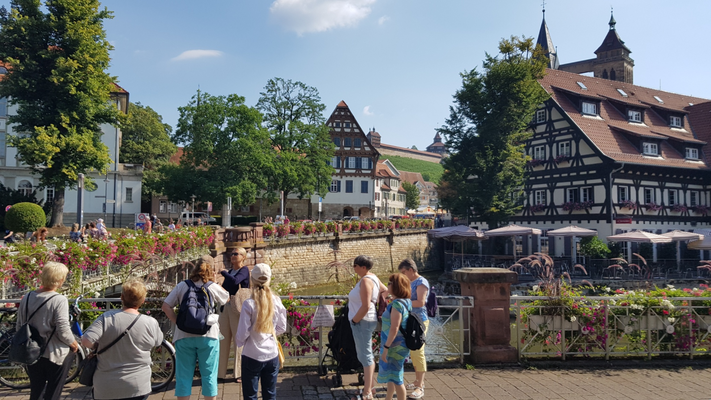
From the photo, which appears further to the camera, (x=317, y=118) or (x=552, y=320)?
(x=317, y=118)

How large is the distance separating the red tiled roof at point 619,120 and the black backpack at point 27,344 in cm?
3075

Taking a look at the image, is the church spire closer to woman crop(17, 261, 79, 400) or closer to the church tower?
the church tower

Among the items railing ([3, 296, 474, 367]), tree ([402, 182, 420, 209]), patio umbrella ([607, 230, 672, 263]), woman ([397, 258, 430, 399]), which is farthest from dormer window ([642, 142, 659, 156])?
tree ([402, 182, 420, 209])

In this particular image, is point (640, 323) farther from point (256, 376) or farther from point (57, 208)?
point (57, 208)

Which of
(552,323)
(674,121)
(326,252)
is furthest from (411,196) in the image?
(552,323)

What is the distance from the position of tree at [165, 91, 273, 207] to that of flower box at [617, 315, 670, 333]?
3276 centimetres

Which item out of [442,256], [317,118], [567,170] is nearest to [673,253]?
[567,170]

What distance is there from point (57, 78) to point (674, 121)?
39.4 m

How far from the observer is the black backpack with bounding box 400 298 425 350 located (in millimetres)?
5023

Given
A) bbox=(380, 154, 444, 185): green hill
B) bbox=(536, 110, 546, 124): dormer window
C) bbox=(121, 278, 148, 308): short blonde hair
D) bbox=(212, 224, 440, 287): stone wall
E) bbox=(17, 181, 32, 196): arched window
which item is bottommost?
bbox=(212, 224, 440, 287): stone wall

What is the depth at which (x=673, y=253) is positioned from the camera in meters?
28.5

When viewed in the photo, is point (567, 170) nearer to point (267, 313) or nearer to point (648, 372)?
point (648, 372)

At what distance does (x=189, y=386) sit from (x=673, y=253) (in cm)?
3080

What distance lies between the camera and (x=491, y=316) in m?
7.05
